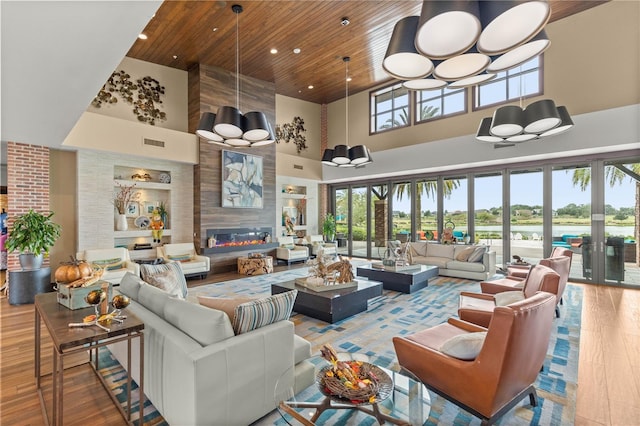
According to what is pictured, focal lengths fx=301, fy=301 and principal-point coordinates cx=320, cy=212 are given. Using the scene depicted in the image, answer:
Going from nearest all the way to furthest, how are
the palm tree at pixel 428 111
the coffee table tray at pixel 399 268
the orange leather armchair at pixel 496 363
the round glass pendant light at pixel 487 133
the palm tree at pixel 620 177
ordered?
1. the orange leather armchair at pixel 496 363
2. the round glass pendant light at pixel 487 133
3. the coffee table tray at pixel 399 268
4. the palm tree at pixel 620 177
5. the palm tree at pixel 428 111

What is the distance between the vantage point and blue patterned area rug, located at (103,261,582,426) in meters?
2.19

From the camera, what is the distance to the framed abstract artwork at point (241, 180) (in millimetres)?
7871

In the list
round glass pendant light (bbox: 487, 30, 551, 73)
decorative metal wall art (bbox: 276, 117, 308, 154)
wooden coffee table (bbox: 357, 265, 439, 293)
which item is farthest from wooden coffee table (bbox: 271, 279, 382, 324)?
decorative metal wall art (bbox: 276, 117, 308, 154)

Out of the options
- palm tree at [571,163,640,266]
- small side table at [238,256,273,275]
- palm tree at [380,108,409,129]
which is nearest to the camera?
palm tree at [571,163,640,266]

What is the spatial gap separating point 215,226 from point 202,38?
4.24 m

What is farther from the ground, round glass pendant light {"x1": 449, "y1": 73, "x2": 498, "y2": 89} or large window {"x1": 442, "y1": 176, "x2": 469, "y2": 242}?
round glass pendant light {"x1": 449, "y1": 73, "x2": 498, "y2": 89}

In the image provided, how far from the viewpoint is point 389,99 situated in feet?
31.5

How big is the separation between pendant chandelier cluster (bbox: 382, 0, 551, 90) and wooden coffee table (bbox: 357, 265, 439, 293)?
332 cm

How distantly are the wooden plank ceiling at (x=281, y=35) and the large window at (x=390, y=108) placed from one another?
107 cm


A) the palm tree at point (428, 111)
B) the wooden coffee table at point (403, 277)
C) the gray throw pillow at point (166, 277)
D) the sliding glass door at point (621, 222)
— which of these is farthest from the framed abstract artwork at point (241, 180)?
the sliding glass door at point (621, 222)

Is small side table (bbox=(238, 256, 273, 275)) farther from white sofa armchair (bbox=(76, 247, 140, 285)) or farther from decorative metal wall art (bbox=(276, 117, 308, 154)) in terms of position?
decorative metal wall art (bbox=(276, 117, 308, 154))

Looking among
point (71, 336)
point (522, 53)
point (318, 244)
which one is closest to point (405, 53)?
point (522, 53)

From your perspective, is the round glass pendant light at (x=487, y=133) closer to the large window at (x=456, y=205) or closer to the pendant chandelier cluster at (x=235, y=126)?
the large window at (x=456, y=205)

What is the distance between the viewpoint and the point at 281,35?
6.25 meters
